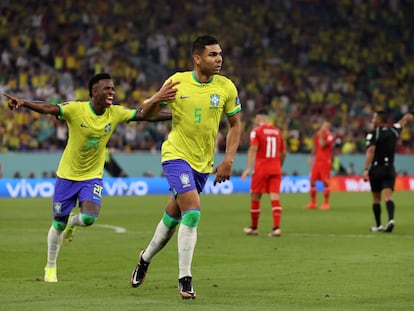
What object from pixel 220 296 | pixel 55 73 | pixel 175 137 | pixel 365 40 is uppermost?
pixel 365 40

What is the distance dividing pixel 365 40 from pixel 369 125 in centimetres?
756

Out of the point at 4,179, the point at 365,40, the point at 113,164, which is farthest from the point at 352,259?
the point at 365,40

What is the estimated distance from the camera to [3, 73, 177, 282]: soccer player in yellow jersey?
11.5 meters

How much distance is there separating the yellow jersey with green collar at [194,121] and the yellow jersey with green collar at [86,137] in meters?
1.31

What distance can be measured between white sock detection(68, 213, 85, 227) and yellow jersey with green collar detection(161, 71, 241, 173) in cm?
183

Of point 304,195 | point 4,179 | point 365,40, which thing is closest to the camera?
point 4,179

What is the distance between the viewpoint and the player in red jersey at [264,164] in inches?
749

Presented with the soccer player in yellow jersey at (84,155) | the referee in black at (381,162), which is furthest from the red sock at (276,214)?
the soccer player in yellow jersey at (84,155)

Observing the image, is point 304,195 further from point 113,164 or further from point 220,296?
point 220,296

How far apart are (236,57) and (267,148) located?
27.7 meters

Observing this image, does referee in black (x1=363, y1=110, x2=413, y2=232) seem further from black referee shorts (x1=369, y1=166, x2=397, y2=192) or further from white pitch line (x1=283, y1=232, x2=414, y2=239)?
white pitch line (x1=283, y1=232, x2=414, y2=239)

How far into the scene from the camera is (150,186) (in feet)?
124

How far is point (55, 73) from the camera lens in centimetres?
3959

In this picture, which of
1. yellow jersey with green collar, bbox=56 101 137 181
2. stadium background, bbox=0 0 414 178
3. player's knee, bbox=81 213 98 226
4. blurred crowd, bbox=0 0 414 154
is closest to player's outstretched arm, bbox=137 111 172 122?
yellow jersey with green collar, bbox=56 101 137 181
